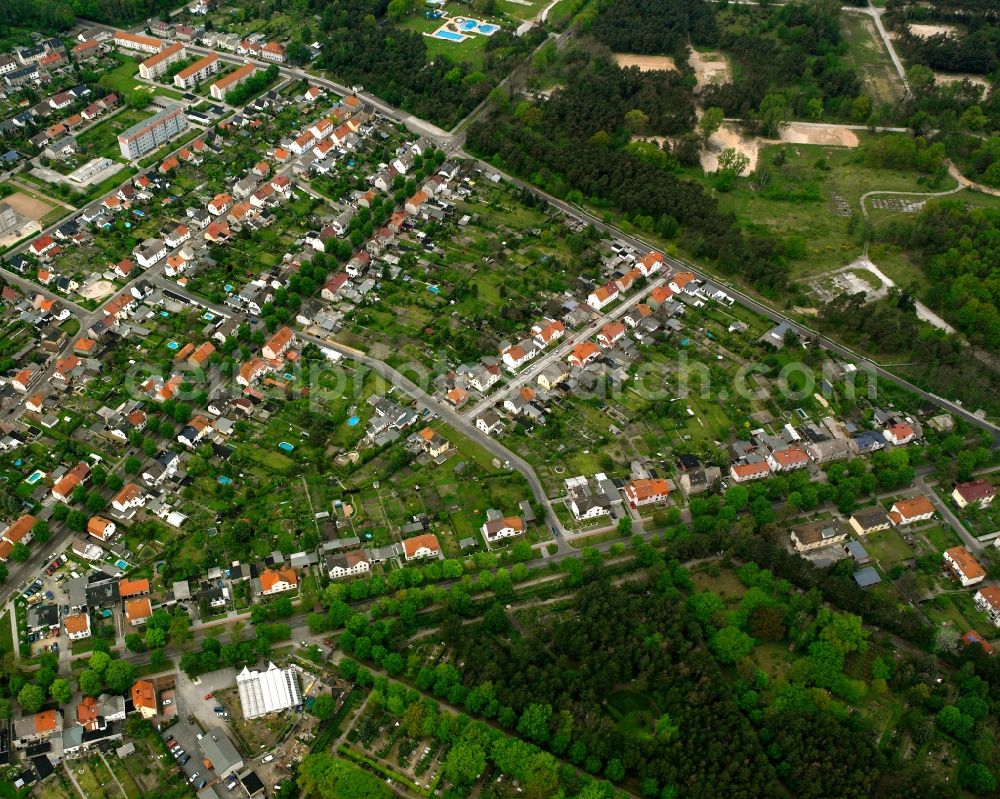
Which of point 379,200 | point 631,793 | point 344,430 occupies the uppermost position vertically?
point 379,200

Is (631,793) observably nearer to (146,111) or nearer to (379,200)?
(379,200)

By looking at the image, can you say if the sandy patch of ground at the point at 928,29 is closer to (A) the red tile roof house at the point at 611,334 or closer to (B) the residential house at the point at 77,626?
(A) the red tile roof house at the point at 611,334

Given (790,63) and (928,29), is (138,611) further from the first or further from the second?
(928,29)

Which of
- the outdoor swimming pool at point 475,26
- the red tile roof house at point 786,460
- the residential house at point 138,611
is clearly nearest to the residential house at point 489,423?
the red tile roof house at point 786,460

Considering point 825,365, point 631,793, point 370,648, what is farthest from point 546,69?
point 631,793

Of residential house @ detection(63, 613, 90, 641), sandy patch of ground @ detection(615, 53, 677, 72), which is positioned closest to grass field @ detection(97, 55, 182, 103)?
sandy patch of ground @ detection(615, 53, 677, 72)

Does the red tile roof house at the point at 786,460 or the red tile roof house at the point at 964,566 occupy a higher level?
the red tile roof house at the point at 786,460
